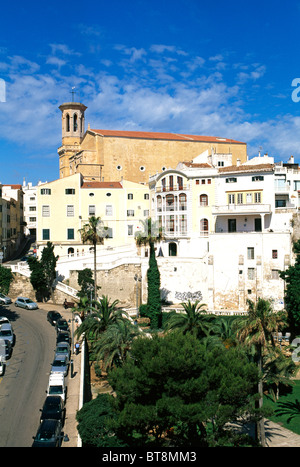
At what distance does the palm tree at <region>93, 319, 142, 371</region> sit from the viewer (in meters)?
34.2

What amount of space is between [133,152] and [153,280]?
33384mm

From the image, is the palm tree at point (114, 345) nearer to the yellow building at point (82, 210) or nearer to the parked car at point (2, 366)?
the parked car at point (2, 366)

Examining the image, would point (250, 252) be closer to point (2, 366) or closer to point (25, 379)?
point (25, 379)

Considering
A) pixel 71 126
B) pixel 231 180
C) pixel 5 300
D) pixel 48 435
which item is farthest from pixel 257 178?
pixel 71 126

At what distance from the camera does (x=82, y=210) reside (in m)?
64.9

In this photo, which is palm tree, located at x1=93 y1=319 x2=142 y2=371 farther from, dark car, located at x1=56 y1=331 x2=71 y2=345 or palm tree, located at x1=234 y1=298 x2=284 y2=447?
palm tree, located at x1=234 y1=298 x2=284 y2=447

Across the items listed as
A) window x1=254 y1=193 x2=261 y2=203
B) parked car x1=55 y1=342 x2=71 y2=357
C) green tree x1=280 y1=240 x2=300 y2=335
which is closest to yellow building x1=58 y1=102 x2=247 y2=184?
window x1=254 y1=193 x2=261 y2=203

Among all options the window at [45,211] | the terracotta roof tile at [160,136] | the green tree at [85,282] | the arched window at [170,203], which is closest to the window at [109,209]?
the window at [45,211]

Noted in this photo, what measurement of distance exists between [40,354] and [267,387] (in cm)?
1870

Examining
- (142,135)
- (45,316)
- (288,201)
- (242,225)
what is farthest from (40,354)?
(142,135)

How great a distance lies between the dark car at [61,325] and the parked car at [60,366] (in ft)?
24.8

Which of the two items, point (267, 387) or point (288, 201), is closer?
point (267, 387)

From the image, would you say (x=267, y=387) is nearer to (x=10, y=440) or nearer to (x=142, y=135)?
(x=10, y=440)

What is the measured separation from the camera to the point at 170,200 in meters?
60.4
